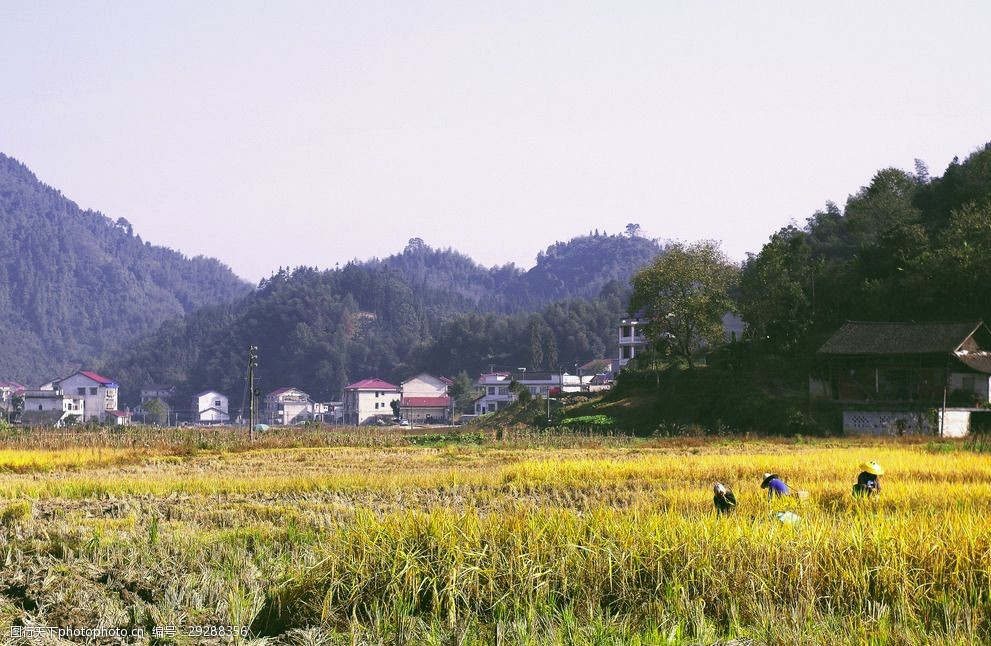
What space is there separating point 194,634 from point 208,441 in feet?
124

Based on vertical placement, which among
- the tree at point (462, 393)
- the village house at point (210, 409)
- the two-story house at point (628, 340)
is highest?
the two-story house at point (628, 340)

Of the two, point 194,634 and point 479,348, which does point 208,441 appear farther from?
point 479,348

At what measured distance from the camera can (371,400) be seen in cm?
14500

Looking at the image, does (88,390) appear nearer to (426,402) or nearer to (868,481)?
(426,402)

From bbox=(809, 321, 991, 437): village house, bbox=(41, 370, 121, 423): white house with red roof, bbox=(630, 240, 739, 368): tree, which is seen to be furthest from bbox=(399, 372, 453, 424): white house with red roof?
bbox=(809, 321, 991, 437): village house

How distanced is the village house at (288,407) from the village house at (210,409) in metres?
11.8

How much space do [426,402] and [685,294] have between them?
77954mm

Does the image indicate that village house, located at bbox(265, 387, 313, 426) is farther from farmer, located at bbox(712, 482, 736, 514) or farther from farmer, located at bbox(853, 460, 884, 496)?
farmer, located at bbox(712, 482, 736, 514)

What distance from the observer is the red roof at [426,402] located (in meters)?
133

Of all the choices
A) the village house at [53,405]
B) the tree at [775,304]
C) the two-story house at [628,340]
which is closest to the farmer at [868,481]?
the tree at [775,304]

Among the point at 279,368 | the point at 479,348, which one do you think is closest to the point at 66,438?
the point at 479,348

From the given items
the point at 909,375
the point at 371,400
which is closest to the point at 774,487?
the point at 909,375

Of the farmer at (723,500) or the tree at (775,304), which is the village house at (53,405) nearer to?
the tree at (775,304)

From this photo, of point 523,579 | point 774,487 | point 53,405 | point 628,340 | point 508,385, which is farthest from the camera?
point 53,405
